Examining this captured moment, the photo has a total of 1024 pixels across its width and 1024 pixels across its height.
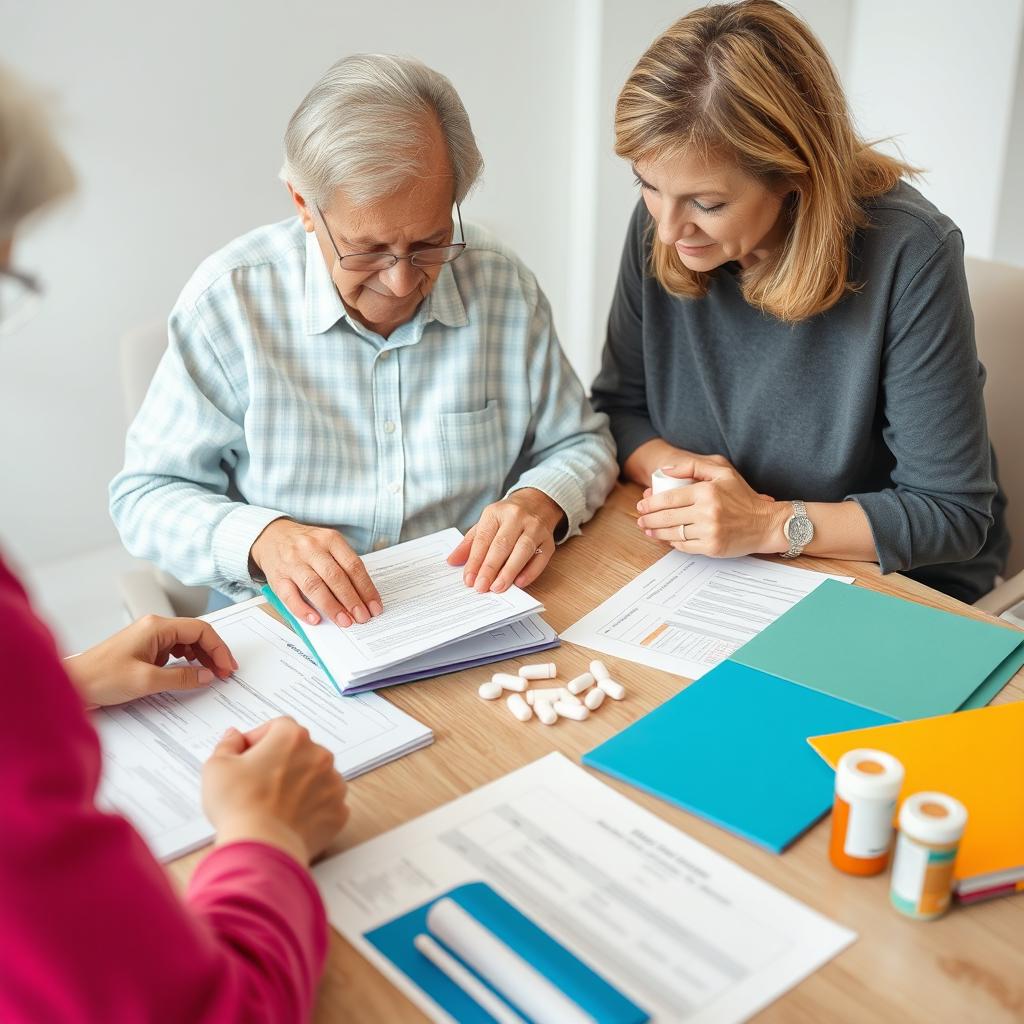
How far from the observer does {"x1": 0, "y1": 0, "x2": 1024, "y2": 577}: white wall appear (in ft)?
8.48

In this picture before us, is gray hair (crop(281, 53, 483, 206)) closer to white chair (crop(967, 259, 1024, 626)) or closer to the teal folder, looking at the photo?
the teal folder

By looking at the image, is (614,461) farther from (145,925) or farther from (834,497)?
(145,925)

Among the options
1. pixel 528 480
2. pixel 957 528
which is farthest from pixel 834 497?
pixel 528 480

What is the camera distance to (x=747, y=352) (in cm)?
181

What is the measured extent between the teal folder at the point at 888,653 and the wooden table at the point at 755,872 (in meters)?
0.05

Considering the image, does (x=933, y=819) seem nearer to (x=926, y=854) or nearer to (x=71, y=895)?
(x=926, y=854)

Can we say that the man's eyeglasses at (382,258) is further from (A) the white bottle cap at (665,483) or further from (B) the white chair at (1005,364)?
(B) the white chair at (1005,364)

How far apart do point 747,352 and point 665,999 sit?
3.90ft

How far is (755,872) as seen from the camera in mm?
993

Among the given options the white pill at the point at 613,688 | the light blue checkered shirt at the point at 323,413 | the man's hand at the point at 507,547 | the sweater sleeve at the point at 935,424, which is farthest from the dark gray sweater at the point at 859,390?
the white pill at the point at 613,688

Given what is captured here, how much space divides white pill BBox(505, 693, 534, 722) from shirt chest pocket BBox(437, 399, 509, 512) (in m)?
0.55

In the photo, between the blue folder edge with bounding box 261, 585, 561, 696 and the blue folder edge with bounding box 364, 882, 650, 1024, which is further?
the blue folder edge with bounding box 261, 585, 561, 696

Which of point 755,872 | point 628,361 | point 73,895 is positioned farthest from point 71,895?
point 628,361

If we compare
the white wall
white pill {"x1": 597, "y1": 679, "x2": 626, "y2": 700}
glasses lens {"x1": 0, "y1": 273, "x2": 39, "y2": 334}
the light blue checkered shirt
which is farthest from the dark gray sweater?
the white wall
